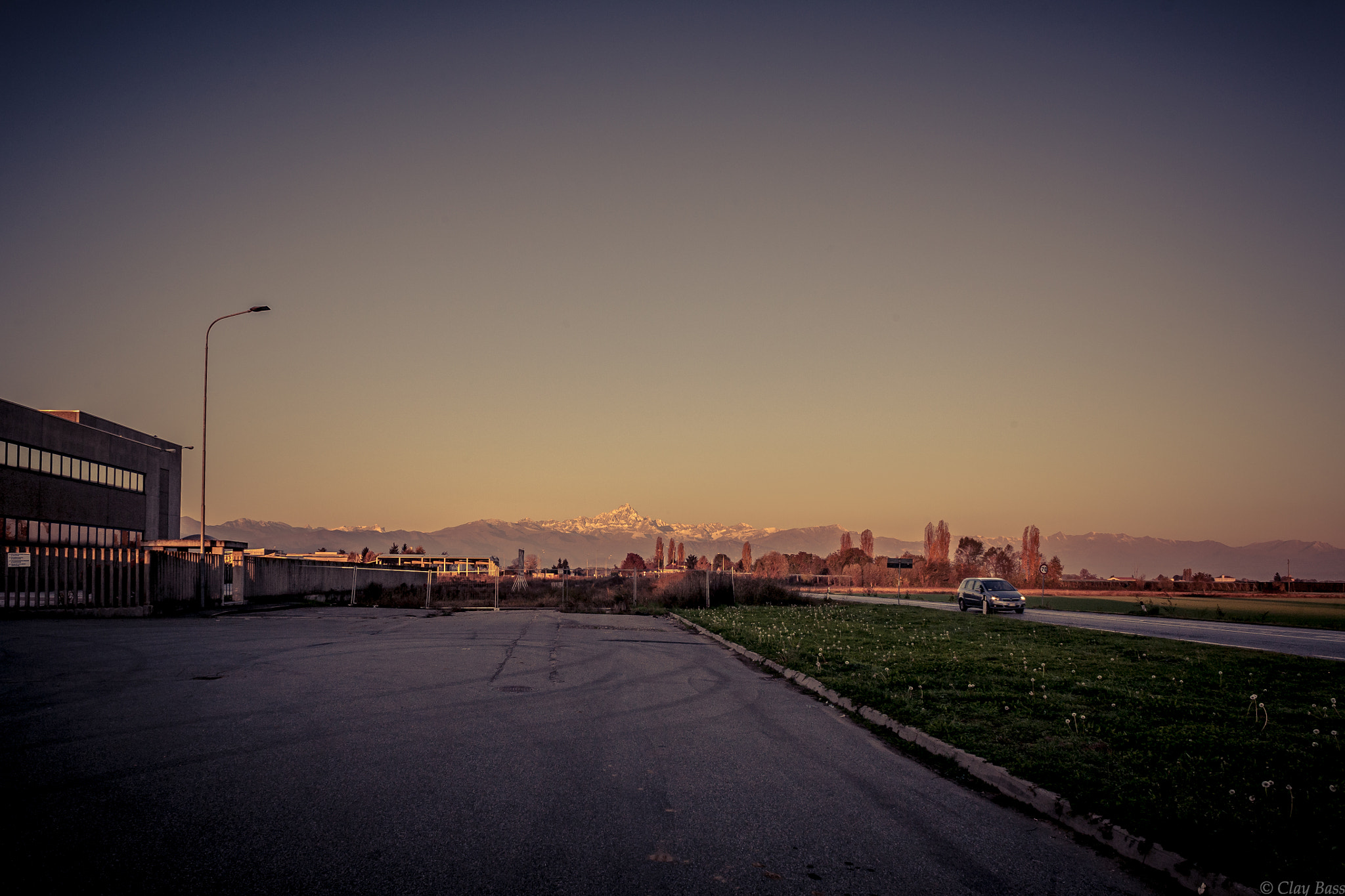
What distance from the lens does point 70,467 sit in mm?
47312

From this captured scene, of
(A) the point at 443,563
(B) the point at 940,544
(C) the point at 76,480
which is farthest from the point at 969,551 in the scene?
(C) the point at 76,480

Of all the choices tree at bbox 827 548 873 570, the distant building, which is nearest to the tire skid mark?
the distant building

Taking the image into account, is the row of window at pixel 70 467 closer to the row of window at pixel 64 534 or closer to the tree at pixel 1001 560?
the row of window at pixel 64 534

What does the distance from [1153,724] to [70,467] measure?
5713cm

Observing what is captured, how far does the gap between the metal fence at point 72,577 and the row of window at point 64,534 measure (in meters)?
14.0

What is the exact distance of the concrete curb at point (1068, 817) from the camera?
4.78m

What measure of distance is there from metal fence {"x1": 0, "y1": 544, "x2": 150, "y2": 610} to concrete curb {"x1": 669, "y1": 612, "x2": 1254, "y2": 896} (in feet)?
81.9

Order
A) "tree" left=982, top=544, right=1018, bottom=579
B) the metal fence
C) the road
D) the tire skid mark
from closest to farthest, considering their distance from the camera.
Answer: the road < the tire skid mark < the metal fence < "tree" left=982, top=544, right=1018, bottom=579

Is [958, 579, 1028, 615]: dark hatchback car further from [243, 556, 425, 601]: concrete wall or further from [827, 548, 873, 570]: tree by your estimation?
[827, 548, 873, 570]: tree

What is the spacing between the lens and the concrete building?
138 ft

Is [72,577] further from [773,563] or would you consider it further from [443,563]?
[773,563]

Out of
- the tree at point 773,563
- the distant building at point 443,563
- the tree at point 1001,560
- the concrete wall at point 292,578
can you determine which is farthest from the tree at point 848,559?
the concrete wall at point 292,578

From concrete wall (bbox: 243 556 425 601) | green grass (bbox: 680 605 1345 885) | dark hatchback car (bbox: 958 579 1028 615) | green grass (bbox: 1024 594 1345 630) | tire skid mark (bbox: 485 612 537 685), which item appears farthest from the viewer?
concrete wall (bbox: 243 556 425 601)

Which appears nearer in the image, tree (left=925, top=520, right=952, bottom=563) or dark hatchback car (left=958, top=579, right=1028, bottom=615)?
dark hatchback car (left=958, top=579, right=1028, bottom=615)
